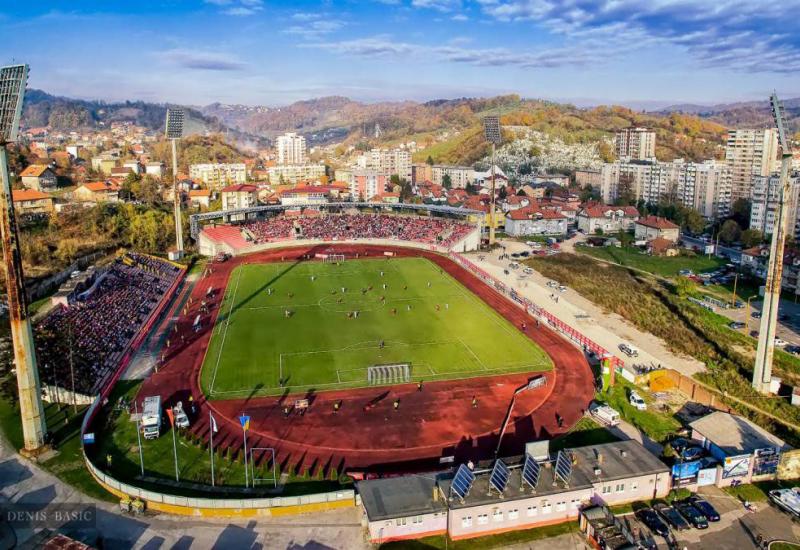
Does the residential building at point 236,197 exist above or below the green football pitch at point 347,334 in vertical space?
above

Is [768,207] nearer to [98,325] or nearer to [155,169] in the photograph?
[98,325]

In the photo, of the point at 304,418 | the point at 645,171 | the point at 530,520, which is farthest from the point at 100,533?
the point at 645,171

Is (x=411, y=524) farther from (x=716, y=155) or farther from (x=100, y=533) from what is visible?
(x=716, y=155)

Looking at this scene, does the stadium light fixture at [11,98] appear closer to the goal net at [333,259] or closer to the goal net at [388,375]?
the goal net at [388,375]

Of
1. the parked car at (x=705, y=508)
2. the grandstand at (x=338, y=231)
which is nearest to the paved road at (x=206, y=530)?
the parked car at (x=705, y=508)

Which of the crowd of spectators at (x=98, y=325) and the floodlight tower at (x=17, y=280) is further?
the crowd of spectators at (x=98, y=325)

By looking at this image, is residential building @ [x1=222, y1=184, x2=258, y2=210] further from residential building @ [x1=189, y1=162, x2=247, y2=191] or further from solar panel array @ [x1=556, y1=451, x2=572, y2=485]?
solar panel array @ [x1=556, y1=451, x2=572, y2=485]

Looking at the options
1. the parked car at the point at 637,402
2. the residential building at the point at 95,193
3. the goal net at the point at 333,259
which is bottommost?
the parked car at the point at 637,402
